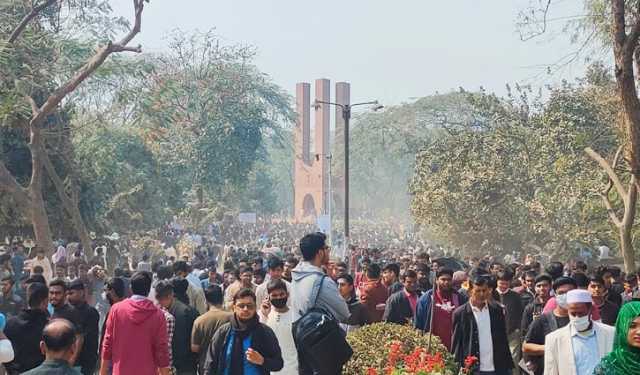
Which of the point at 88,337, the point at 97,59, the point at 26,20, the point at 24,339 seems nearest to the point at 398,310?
the point at 88,337

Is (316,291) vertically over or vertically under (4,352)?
over

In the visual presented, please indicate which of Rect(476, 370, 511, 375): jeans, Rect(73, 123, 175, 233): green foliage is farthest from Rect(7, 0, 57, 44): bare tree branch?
Rect(476, 370, 511, 375): jeans

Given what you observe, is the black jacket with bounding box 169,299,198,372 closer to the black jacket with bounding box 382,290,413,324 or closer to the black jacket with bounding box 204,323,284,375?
the black jacket with bounding box 204,323,284,375

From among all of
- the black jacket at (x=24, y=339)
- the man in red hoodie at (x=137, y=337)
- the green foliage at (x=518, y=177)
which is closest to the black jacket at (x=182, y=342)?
the man in red hoodie at (x=137, y=337)

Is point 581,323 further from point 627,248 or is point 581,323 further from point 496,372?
point 627,248

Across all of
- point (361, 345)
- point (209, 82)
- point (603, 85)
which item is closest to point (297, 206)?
point (209, 82)

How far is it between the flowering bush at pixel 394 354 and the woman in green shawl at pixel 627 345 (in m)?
2.43

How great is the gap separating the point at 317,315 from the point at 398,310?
11.6ft

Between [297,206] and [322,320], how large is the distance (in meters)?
83.6

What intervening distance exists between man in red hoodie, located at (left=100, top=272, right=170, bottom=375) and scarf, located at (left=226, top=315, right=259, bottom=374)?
0.97 meters

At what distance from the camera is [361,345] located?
8023 millimetres

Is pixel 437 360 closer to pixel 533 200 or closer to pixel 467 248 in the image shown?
pixel 533 200

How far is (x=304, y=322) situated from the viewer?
703 centimetres

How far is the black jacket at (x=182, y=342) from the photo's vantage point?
9031 mm
